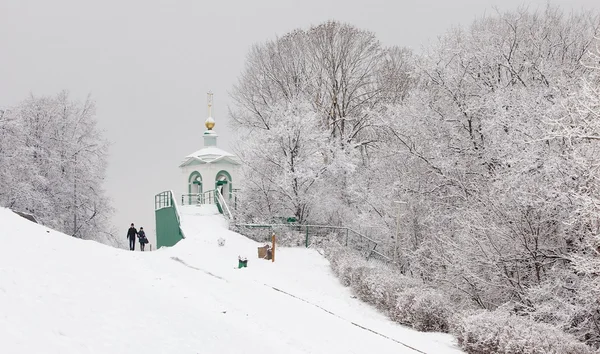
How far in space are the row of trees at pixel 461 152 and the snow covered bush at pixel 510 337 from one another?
4.98ft

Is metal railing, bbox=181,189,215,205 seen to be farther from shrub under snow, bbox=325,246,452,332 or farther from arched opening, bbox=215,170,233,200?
shrub under snow, bbox=325,246,452,332

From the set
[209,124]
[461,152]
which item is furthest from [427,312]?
[209,124]

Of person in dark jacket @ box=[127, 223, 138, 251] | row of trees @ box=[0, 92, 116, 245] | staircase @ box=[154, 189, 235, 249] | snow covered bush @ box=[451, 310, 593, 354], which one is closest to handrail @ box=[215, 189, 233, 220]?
staircase @ box=[154, 189, 235, 249]

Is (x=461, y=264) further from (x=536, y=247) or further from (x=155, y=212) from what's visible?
(x=155, y=212)

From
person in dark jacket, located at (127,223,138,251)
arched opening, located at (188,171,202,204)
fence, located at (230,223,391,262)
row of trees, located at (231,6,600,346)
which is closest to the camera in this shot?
row of trees, located at (231,6,600,346)

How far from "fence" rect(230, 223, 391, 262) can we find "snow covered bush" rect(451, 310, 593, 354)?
13874 mm

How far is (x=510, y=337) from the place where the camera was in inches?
438

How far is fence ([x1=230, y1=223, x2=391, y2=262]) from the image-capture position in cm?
2622

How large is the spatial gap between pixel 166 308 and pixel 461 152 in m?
14.1

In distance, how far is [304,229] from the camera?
92.1 feet

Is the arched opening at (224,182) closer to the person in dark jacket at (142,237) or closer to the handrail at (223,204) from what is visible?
the handrail at (223,204)

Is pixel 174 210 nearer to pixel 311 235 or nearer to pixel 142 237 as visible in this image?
pixel 142 237

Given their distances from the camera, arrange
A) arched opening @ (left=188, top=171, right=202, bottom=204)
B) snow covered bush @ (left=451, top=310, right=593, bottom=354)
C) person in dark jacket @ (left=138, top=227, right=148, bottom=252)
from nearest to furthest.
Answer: snow covered bush @ (left=451, top=310, right=593, bottom=354) → person in dark jacket @ (left=138, top=227, right=148, bottom=252) → arched opening @ (left=188, top=171, right=202, bottom=204)

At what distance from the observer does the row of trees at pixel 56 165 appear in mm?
30250
